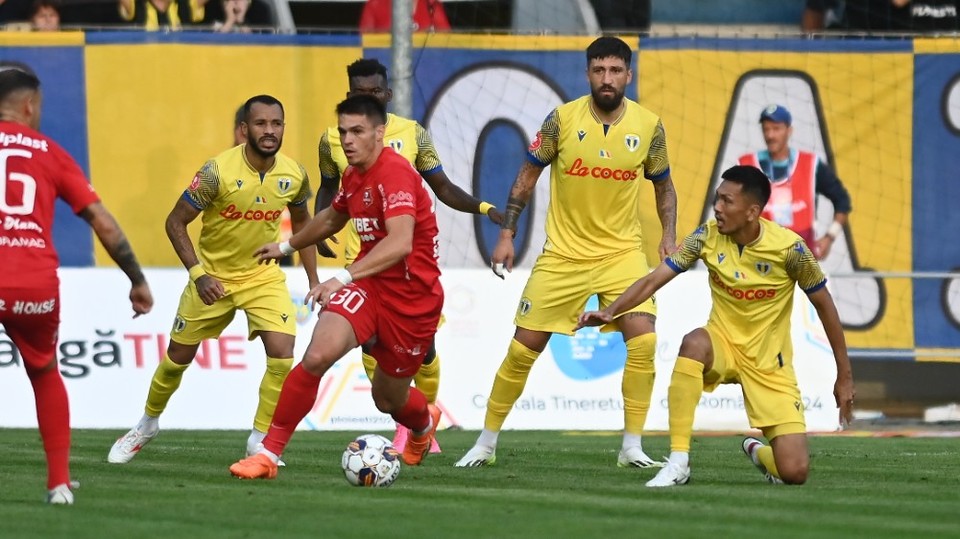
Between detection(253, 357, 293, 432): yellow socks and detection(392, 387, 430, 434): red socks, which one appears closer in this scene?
detection(392, 387, 430, 434): red socks

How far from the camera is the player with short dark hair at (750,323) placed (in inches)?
373

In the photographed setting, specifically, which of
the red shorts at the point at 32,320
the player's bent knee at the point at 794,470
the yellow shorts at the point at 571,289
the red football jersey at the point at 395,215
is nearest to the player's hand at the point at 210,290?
the red football jersey at the point at 395,215

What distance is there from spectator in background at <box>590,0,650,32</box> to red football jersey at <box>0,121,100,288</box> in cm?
1021

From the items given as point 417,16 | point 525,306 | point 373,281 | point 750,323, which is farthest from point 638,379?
point 417,16

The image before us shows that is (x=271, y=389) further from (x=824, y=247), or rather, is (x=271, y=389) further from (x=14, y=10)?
(x=14, y=10)

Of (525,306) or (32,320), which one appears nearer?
(32,320)

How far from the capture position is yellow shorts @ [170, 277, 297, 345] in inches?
442

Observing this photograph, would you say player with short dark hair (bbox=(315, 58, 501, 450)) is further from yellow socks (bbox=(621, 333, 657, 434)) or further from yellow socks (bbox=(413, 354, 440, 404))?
yellow socks (bbox=(621, 333, 657, 434))

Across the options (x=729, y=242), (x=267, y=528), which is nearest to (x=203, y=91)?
(x=729, y=242)

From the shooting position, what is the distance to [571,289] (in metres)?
11.1

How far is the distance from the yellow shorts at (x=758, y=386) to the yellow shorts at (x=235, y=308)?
2.96 metres

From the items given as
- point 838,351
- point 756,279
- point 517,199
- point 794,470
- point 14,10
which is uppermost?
point 14,10

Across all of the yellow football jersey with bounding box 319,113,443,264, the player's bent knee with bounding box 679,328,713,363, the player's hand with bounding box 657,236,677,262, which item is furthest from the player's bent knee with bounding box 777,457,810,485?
the yellow football jersey with bounding box 319,113,443,264

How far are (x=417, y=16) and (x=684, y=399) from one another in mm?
8521
